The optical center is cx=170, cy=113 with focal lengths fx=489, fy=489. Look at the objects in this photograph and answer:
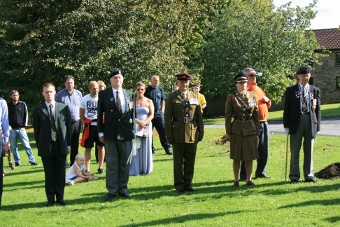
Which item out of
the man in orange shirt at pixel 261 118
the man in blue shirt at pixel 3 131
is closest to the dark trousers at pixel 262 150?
the man in orange shirt at pixel 261 118

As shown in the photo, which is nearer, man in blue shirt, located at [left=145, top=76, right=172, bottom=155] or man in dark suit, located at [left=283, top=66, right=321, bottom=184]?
man in dark suit, located at [left=283, top=66, right=321, bottom=184]

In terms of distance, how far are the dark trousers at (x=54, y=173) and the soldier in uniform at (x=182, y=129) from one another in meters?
2.06

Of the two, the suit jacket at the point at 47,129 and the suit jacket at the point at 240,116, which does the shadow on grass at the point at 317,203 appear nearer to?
the suit jacket at the point at 240,116

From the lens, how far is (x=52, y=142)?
8.66 meters

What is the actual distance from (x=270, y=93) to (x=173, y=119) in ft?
102

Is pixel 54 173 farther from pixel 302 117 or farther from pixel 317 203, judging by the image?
pixel 302 117

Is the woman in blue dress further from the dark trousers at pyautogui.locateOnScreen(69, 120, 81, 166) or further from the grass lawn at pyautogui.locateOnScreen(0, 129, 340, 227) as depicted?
the dark trousers at pyautogui.locateOnScreen(69, 120, 81, 166)

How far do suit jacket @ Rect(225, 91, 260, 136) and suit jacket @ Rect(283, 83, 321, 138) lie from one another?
2.58 feet

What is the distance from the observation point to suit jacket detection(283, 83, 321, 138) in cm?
980

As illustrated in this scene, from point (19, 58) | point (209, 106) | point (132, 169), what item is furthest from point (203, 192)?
point (209, 106)

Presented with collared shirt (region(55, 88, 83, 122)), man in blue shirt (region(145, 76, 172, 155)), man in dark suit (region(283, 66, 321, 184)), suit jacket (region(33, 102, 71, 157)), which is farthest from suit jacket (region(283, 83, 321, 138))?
collared shirt (region(55, 88, 83, 122))

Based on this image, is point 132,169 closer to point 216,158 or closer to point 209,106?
point 216,158

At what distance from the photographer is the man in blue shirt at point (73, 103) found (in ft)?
39.4

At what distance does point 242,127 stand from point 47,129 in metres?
3.65
